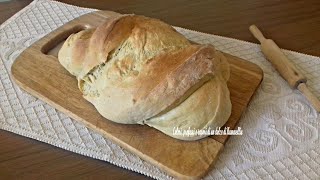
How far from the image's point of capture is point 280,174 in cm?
58

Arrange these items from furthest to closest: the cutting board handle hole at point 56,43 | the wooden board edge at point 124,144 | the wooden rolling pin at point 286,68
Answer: the cutting board handle hole at point 56,43, the wooden rolling pin at point 286,68, the wooden board edge at point 124,144

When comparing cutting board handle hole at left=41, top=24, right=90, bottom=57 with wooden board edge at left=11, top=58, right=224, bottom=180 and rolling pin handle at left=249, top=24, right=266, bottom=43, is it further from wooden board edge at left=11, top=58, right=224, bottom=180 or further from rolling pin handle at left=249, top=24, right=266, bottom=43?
rolling pin handle at left=249, top=24, right=266, bottom=43

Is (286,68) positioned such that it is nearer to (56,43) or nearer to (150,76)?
(150,76)

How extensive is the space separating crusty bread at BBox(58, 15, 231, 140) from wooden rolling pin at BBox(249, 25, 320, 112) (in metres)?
0.13

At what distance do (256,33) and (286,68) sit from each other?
14 cm

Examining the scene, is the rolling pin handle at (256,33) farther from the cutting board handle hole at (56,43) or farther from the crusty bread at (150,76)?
the cutting board handle hole at (56,43)

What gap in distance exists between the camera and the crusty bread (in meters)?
0.59

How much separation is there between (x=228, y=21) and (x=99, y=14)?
291 mm

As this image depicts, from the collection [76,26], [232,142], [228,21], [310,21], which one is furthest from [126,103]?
[310,21]

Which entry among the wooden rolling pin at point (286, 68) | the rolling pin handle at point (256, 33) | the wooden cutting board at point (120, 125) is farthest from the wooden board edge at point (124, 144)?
the rolling pin handle at point (256, 33)

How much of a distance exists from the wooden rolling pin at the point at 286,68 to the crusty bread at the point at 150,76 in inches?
5.0

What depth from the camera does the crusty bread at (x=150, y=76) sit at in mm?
589

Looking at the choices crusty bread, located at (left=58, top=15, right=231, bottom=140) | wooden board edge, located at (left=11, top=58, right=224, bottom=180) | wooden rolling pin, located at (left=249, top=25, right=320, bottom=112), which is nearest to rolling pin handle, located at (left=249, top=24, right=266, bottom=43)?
wooden rolling pin, located at (left=249, top=25, right=320, bottom=112)

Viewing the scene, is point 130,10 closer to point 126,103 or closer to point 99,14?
point 99,14
